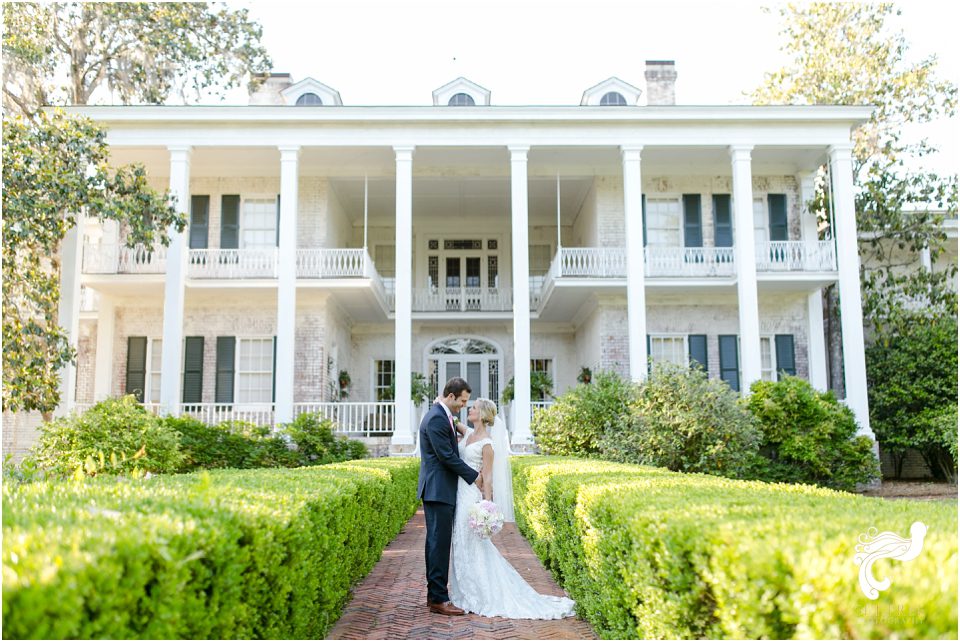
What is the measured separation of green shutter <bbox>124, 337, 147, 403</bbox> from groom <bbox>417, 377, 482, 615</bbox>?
1562 centimetres

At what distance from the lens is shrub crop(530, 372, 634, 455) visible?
13047 millimetres

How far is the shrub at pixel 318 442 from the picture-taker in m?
15.4

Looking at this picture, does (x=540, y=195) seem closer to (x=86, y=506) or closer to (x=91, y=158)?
(x=91, y=158)

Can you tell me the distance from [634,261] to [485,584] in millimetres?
12136

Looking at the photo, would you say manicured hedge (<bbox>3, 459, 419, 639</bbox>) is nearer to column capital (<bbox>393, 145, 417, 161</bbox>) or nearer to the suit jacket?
the suit jacket

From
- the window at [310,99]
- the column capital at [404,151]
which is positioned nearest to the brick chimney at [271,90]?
the window at [310,99]

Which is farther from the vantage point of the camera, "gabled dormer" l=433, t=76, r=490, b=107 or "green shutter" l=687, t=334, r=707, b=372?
"gabled dormer" l=433, t=76, r=490, b=107

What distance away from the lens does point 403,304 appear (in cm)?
1717

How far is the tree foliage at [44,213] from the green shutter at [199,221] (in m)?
4.32

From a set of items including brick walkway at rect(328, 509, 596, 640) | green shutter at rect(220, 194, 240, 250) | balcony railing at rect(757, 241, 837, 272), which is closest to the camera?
brick walkway at rect(328, 509, 596, 640)

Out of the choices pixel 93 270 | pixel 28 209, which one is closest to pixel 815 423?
pixel 28 209

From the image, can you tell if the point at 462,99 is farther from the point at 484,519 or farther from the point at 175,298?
the point at 484,519

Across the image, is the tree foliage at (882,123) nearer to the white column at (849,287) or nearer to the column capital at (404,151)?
the white column at (849,287)

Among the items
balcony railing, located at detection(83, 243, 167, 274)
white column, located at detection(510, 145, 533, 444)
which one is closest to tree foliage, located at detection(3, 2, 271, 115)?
A: balcony railing, located at detection(83, 243, 167, 274)
